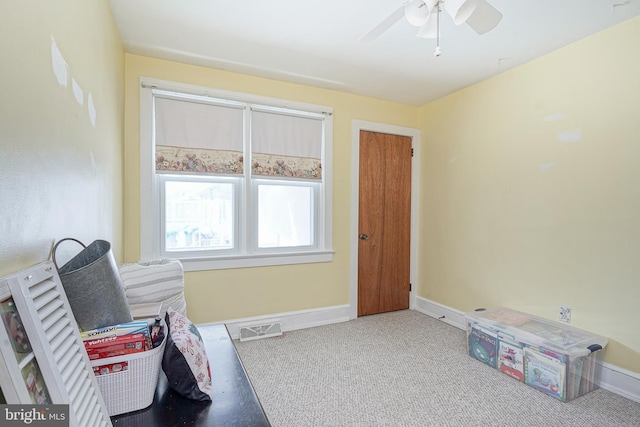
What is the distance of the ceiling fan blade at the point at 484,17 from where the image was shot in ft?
4.71

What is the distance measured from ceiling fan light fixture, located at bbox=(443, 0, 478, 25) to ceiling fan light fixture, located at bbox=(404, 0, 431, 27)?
4.3 inches

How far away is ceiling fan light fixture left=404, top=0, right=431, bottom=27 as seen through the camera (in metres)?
1.51

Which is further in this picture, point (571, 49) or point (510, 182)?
point (510, 182)

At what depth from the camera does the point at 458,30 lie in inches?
83.0

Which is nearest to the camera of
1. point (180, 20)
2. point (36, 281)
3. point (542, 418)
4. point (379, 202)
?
point (36, 281)

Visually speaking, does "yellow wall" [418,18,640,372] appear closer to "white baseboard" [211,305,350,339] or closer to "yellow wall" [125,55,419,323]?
"yellow wall" [125,55,419,323]

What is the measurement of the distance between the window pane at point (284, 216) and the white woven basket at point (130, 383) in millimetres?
2024

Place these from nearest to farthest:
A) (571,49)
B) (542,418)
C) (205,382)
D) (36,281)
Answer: (36,281) → (205,382) → (542,418) → (571,49)

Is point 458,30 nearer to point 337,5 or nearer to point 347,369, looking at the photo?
point 337,5

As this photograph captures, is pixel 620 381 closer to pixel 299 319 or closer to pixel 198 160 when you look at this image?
pixel 299 319

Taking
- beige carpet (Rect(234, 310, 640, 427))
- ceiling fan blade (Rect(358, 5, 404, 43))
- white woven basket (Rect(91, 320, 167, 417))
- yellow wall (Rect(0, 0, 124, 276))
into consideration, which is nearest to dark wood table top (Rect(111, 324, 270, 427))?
white woven basket (Rect(91, 320, 167, 417))

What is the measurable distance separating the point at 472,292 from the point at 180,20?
11.2ft

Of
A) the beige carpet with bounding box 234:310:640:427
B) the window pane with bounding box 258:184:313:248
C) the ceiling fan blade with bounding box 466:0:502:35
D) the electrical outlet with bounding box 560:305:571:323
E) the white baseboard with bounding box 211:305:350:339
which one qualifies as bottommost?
the beige carpet with bounding box 234:310:640:427

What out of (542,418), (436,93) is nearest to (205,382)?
(542,418)
